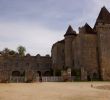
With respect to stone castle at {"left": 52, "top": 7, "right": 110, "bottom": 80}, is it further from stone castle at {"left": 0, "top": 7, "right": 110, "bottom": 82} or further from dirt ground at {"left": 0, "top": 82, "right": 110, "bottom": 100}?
dirt ground at {"left": 0, "top": 82, "right": 110, "bottom": 100}

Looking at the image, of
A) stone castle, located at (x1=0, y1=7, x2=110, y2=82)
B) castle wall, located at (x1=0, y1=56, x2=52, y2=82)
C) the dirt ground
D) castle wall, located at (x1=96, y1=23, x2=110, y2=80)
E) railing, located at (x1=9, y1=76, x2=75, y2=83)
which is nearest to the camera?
the dirt ground

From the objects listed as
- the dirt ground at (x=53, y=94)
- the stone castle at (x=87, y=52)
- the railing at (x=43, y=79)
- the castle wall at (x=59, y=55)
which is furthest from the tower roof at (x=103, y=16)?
the dirt ground at (x=53, y=94)

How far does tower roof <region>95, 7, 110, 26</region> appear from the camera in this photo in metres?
54.5

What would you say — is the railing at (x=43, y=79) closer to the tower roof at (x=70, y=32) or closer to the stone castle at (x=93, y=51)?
the stone castle at (x=93, y=51)

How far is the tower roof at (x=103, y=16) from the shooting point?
54.5 m

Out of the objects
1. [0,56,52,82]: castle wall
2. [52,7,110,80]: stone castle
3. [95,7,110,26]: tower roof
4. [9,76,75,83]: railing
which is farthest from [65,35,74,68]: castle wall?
[9,76,75,83]: railing

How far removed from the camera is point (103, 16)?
2185 inches

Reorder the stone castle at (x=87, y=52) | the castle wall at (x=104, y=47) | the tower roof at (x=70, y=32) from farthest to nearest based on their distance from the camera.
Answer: the tower roof at (x=70, y=32) → the castle wall at (x=104, y=47) → the stone castle at (x=87, y=52)

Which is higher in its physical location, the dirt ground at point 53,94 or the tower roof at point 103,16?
the tower roof at point 103,16

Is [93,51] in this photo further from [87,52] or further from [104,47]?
[104,47]

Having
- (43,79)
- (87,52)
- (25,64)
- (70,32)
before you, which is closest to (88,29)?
(70,32)

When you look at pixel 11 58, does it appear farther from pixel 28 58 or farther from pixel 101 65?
pixel 101 65

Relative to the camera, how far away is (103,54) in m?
50.9

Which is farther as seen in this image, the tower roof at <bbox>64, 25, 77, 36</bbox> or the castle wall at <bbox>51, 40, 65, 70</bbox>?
the castle wall at <bbox>51, 40, 65, 70</bbox>
